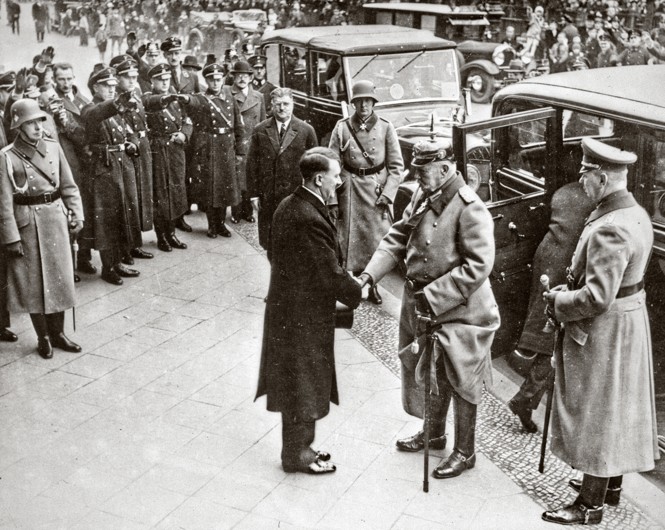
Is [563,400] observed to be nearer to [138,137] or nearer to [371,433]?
[371,433]

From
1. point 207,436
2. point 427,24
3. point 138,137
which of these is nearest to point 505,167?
point 207,436

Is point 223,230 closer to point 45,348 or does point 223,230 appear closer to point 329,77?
point 329,77

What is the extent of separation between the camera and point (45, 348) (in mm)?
6051

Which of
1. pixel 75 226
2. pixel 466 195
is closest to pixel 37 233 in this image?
pixel 75 226

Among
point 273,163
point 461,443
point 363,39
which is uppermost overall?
point 363,39

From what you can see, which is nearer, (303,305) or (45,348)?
(303,305)

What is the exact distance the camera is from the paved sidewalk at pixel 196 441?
4.08 meters

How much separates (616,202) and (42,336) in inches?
172

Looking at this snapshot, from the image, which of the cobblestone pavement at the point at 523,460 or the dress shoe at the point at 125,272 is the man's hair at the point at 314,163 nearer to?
the cobblestone pavement at the point at 523,460

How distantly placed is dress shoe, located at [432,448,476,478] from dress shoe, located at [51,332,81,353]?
10.3 feet

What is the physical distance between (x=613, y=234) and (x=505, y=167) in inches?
107

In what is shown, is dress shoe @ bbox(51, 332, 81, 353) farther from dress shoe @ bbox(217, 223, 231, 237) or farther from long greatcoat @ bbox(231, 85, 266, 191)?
long greatcoat @ bbox(231, 85, 266, 191)

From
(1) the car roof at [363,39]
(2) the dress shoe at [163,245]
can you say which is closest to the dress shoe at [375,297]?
(2) the dress shoe at [163,245]

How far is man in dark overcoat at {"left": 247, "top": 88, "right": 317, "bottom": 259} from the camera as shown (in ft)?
23.0
